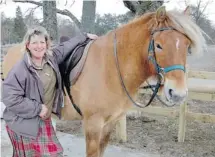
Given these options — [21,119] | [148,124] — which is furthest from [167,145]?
[21,119]

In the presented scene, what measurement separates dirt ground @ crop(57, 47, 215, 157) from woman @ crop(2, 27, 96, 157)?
6.08 ft

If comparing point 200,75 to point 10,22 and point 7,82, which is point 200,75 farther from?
point 10,22

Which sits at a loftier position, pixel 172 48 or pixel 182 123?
pixel 172 48

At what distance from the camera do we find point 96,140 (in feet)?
9.34

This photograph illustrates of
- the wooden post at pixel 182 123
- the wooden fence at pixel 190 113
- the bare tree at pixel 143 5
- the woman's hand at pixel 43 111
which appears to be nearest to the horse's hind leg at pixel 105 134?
the woman's hand at pixel 43 111

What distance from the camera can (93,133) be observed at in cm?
281

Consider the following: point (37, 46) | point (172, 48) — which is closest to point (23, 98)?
point (37, 46)

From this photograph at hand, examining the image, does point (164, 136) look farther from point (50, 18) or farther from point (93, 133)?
point (50, 18)

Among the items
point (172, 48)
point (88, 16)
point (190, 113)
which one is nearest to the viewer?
point (172, 48)

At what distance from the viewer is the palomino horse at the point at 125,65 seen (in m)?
2.43

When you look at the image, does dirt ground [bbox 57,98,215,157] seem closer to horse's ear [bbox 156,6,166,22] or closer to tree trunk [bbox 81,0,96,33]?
tree trunk [bbox 81,0,96,33]

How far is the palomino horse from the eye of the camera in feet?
7.96

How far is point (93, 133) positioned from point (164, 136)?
2355 millimetres

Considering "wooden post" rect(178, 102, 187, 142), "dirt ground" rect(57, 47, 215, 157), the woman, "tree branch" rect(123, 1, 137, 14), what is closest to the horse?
the woman
